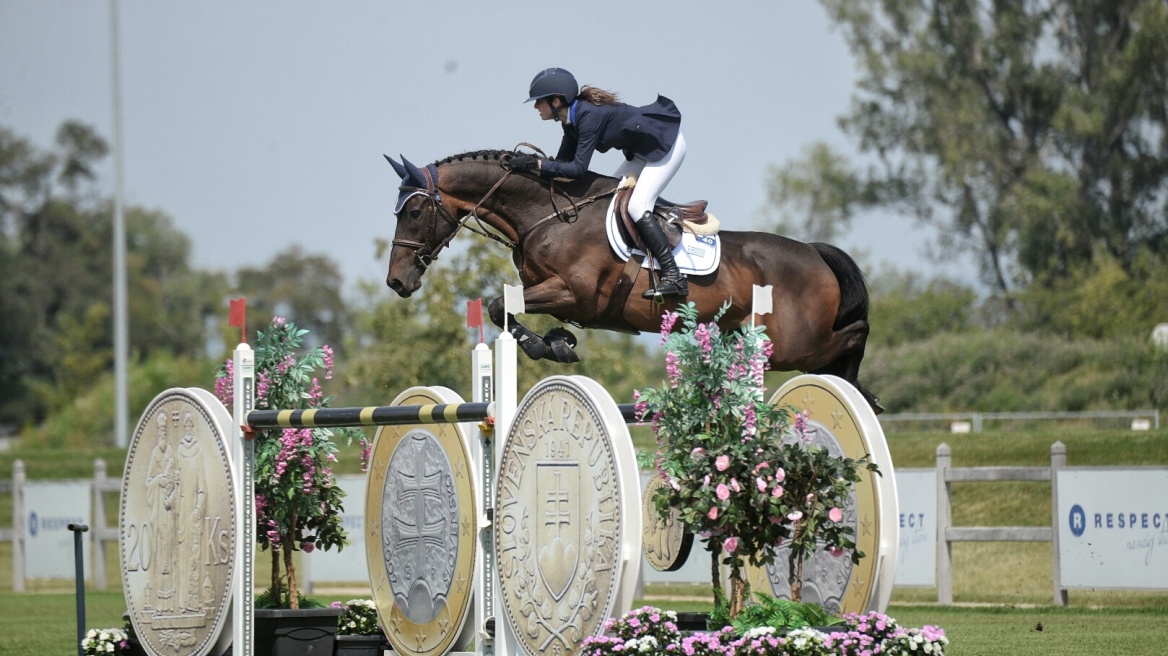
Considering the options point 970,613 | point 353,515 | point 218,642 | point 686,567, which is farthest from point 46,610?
point 970,613

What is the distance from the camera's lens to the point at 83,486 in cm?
1428

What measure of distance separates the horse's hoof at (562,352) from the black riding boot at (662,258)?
0.45 metres

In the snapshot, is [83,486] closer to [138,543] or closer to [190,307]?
[138,543]

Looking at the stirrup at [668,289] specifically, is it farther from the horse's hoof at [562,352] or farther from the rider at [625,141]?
the horse's hoof at [562,352]

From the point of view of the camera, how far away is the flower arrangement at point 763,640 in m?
4.23

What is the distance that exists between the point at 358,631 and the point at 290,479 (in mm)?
857

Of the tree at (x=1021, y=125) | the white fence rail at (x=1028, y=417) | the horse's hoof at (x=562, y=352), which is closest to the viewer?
the horse's hoof at (x=562, y=352)

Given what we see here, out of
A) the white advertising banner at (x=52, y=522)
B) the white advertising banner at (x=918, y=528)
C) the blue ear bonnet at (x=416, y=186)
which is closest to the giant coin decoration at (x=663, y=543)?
the blue ear bonnet at (x=416, y=186)

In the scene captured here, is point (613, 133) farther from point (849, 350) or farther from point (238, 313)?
point (238, 313)

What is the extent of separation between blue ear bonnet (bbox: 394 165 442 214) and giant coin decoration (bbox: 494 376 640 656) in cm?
165

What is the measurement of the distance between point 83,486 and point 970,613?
916cm

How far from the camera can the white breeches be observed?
5.98 metres

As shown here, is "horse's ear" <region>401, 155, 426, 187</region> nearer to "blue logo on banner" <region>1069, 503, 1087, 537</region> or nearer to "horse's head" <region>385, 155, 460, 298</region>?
"horse's head" <region>385, 155, 460, 298</region>

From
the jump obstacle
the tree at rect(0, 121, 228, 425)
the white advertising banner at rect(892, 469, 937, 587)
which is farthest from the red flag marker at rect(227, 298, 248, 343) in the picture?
the tree at rect(0, 121, 228, 425)
